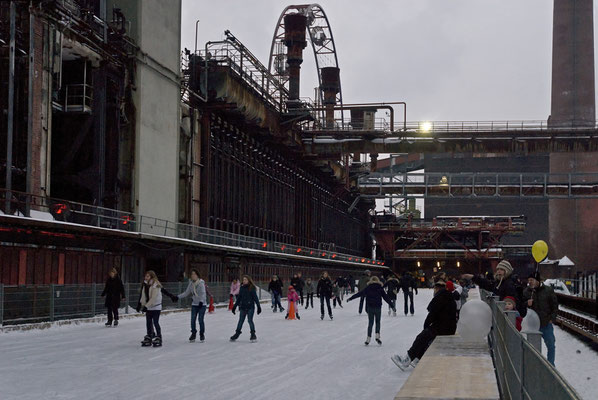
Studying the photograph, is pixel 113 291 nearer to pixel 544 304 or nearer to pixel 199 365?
pixel 199 365

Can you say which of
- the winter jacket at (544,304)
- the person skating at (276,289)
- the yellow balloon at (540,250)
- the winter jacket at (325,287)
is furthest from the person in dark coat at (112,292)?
the winter jacket at (544,304)

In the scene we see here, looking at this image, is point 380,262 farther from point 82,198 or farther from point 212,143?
point 82,198

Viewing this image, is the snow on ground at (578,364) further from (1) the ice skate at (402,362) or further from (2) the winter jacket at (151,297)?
(2) the winter jacket at (151,297)

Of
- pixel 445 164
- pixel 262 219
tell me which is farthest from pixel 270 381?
pixel 445 164

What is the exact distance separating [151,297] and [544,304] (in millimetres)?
8283

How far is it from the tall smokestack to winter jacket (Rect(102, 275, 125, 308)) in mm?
63550

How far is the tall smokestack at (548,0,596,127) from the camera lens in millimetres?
79562

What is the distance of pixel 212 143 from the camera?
5088 centimetres

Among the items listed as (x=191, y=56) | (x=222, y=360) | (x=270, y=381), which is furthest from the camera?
(x=191, y=56)

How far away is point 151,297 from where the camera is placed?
57.1 ft

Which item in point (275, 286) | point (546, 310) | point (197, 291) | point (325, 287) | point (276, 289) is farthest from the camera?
point (276, 289)

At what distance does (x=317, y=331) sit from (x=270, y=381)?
11.3 meters

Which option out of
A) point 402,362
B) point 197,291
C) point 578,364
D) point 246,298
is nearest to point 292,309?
point 246,298

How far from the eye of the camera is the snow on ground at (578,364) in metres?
14.7
